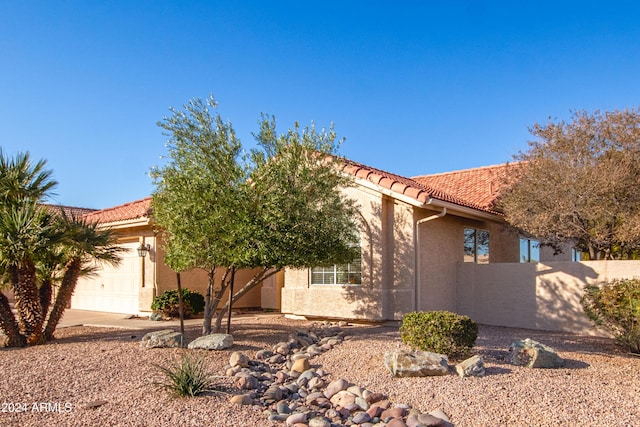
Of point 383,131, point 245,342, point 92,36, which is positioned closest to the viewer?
point 245,342

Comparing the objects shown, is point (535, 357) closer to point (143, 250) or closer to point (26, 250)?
point (26, 250)

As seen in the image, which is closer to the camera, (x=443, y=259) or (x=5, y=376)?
(x=5, y=376)

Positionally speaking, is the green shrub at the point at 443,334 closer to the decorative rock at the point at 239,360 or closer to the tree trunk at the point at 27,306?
the decorative rock at the point at 239,360

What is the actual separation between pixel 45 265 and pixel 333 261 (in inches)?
243

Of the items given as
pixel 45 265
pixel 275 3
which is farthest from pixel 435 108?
pixel 45 265

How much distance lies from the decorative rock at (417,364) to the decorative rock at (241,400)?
2.18 meters

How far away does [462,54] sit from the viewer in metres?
14.7

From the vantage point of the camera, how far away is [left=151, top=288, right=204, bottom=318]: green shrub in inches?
579

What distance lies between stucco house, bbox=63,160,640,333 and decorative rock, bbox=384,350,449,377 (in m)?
4.98

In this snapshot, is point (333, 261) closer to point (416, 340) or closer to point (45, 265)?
point (416, 340)

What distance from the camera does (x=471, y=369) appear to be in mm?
7188

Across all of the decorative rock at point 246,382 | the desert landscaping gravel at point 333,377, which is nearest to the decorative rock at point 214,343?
the desert landscaping gravel at point 333,377

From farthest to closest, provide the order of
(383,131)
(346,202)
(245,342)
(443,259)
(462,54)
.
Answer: (383,131) < (462,54) < (443,259) < (346,202) < (245,342)

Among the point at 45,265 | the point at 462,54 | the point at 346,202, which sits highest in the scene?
the point at 462,54
